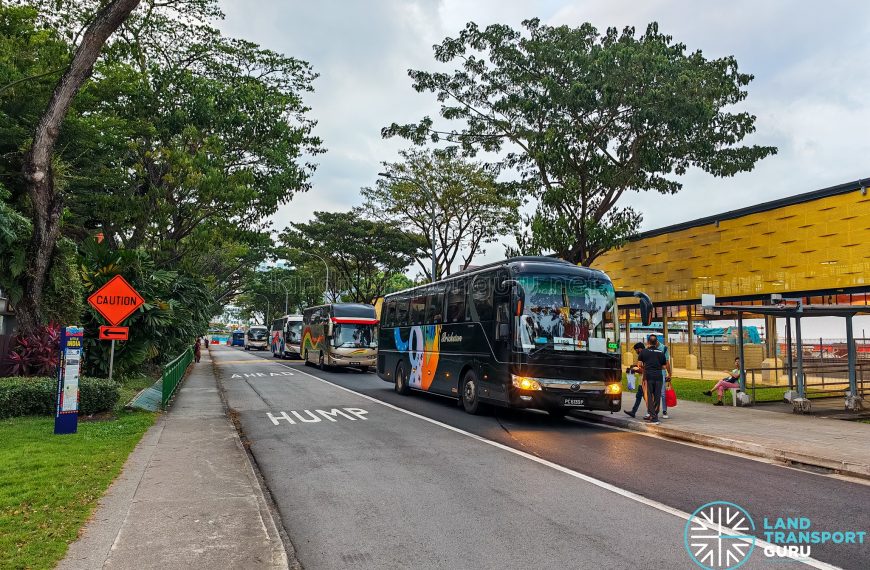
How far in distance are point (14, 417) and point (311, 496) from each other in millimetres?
8230

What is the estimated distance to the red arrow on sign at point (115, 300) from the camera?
A: 13.0 meters

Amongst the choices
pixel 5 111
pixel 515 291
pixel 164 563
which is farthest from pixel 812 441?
pixel 5 111

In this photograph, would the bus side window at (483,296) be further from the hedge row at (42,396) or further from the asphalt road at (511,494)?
the hedge row at (42,396)

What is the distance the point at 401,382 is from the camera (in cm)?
1906

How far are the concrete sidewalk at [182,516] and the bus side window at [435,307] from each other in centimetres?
752

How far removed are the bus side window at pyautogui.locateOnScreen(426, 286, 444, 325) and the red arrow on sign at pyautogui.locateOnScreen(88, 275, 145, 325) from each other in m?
7.24

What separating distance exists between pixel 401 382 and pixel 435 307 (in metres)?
3.40

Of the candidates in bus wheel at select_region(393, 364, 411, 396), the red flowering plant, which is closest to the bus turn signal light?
bus wheel at select_region(393, 364, 411, 396)

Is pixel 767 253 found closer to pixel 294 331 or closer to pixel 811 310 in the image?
pixel 811 310

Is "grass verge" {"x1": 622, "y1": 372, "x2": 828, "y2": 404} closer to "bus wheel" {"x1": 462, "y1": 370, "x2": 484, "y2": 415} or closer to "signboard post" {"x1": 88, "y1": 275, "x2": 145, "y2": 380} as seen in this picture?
"bus wheel" {"x1": 462, "y1": 370, "x2": 484, "y2": 415}

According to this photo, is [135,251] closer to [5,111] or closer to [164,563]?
[5,111]

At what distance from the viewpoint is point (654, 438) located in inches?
452

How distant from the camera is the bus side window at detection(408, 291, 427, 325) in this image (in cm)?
1783

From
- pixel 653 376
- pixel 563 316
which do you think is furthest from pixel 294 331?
pixel 653 376
